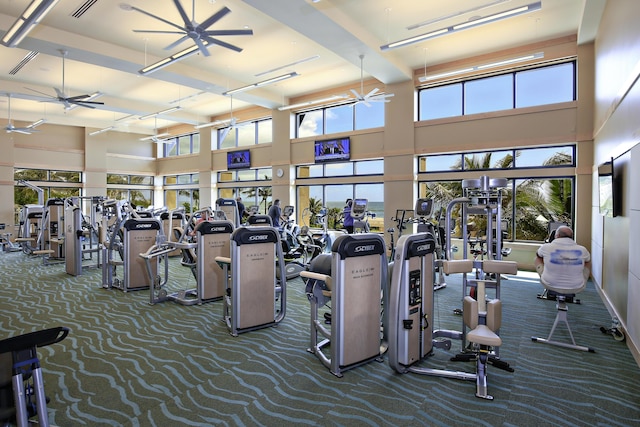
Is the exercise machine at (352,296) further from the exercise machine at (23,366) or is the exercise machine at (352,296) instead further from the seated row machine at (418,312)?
the exercise machine at (23,366)

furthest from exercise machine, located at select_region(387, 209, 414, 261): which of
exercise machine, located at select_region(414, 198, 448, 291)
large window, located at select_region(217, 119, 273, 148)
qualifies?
large window, located at select_region(217, 119, 273, 148)

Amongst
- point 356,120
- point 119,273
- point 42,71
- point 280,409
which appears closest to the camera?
point 280,409

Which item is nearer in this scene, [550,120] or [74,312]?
[74,312]

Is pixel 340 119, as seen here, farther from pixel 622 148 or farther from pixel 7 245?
pixel 7 245

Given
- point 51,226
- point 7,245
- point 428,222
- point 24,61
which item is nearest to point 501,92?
point 428,222

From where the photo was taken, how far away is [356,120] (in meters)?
11.6

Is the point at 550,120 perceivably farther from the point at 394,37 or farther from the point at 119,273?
the point at 119,273

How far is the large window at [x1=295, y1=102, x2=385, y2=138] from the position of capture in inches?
441

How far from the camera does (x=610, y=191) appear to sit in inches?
196

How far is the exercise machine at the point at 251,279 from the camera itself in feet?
14.0

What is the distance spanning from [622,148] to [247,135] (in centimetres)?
1226

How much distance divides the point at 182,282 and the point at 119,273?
74.5 inches

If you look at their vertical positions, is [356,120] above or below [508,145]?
above

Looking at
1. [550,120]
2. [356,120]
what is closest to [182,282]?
[356,120]
